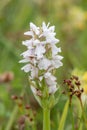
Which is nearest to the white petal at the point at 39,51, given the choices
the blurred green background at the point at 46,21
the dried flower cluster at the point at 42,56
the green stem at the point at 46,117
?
the dried flower cluster at the point at 42,56

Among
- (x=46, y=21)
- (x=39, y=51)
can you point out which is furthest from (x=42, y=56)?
(x=46, y=21)

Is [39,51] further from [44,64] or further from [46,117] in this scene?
[46,117]

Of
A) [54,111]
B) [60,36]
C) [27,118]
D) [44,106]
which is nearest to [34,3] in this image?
[60,36]

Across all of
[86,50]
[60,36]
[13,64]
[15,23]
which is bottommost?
[13,64]

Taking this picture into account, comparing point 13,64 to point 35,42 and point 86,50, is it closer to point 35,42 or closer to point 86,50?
point 86,50

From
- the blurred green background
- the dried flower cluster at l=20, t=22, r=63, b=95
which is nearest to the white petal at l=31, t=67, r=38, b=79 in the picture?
the dried flower cluster at l=20, t=22, r=63, b=95

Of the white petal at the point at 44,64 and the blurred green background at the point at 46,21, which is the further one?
the blurred green background at the point at 46,21

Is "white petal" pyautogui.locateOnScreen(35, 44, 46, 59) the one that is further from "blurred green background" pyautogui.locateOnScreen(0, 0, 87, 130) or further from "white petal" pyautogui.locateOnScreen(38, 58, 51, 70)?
"blurred green background" pyautogui.locateOnScreen(0, 0, 87, 130)

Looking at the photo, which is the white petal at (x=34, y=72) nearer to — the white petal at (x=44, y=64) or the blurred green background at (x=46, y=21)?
the white petal at (x=44, y=64)
